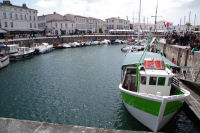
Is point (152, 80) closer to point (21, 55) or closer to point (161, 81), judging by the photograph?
point (161, 81)

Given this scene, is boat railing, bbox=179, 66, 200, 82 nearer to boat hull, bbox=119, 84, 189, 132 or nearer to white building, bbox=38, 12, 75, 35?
boat hull, bbox=119, 84, 189, 132

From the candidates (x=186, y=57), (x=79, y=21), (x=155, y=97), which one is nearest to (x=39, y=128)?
(x=155, y=97)

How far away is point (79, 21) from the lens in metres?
91.1

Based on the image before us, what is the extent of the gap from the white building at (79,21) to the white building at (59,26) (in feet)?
15.8

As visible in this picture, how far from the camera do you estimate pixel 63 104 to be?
14.3 m

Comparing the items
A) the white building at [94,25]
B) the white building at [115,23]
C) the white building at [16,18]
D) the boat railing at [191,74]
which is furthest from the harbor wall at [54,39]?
the boat railing at [191,74]

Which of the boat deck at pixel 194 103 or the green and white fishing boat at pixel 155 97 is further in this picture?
→ the boat deck at pixel 194 103

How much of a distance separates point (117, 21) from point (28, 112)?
108517 millimetres

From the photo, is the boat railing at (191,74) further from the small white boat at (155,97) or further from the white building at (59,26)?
the white building at (59,26)

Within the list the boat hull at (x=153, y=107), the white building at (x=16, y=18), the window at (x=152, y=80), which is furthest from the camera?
the white building at (x=16, y=18)

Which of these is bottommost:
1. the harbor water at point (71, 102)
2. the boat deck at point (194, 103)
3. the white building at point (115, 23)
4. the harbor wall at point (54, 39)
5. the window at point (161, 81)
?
the harbor water at point (71, 102)

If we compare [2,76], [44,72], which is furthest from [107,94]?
[2,76]

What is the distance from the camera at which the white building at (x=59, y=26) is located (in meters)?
78.3

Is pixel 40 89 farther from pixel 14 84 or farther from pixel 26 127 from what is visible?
pixel 26 127
